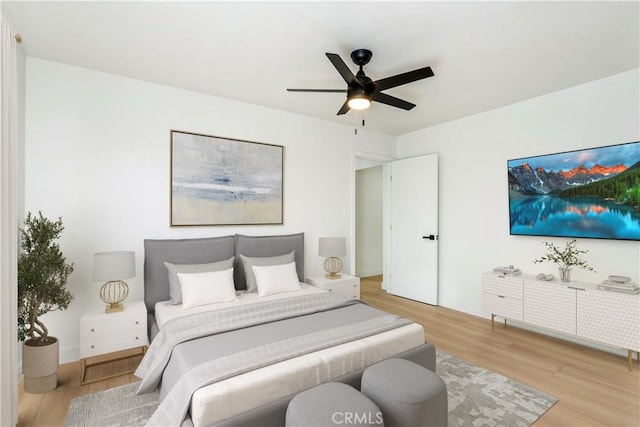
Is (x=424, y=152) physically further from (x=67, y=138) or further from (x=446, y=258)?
(x=67, y=138)

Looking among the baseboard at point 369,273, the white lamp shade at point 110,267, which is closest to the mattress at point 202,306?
the white lamp shade at point 110,267

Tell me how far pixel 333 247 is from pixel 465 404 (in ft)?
7.22

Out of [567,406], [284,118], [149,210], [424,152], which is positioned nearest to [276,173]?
[284,118]

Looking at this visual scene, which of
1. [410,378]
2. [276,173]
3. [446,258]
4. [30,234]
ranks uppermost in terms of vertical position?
[276,173]

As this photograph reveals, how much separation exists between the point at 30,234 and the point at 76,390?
51.4 inches

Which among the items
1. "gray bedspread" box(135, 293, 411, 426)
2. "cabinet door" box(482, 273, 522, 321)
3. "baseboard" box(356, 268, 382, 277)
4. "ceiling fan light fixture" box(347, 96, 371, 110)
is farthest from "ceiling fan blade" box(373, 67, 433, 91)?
"baseboard" box(356, 268, 382, 277)

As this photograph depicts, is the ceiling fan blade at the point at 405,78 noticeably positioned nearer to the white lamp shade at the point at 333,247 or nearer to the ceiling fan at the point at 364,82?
the ceiling fan at the point at 364,82

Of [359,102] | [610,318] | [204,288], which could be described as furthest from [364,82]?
[610,318]

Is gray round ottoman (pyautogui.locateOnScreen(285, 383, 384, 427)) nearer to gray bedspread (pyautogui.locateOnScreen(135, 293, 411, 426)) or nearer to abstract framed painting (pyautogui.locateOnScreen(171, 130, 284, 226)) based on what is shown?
gray bedspread (pyautogui.locateOnScreen(135, 293, 411, 426))

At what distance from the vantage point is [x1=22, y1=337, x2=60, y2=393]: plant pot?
233 centimetres

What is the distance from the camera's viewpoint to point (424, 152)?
5.02 metres

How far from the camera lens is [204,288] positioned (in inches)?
Answer: 114

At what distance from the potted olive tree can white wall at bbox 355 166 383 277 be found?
17.1 ft

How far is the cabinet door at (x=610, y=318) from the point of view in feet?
9.09
